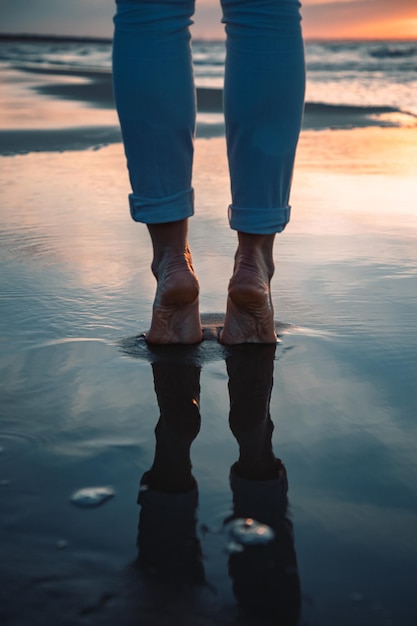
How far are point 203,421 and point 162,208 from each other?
1.57 ft

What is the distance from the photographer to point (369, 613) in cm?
73

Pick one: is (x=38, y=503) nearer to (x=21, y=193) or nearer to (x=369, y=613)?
(x=369, y=613)

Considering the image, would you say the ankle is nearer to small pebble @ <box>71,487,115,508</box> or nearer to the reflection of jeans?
the reflection of jeans

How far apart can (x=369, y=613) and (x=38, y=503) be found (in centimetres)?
39

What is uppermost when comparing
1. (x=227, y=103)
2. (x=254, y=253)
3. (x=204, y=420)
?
(x=227, y=103)

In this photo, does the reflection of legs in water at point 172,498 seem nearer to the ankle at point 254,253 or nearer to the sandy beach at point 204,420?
the sandy beach at point 204,420

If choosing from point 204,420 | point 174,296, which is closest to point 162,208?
point 174,296

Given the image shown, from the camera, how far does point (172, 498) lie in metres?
0.92

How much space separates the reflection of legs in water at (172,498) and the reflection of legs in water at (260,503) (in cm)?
5

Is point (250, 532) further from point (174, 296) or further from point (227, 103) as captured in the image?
point (227, 103)

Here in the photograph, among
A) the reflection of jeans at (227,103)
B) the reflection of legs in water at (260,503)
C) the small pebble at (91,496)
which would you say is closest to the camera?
the reflection of legs in water at (260,503)

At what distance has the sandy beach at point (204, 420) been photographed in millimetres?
765

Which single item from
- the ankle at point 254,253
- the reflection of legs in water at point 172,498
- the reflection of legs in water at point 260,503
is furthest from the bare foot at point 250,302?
the reflection of legs in water at point 172,498

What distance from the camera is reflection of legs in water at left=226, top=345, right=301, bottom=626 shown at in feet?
2.45
